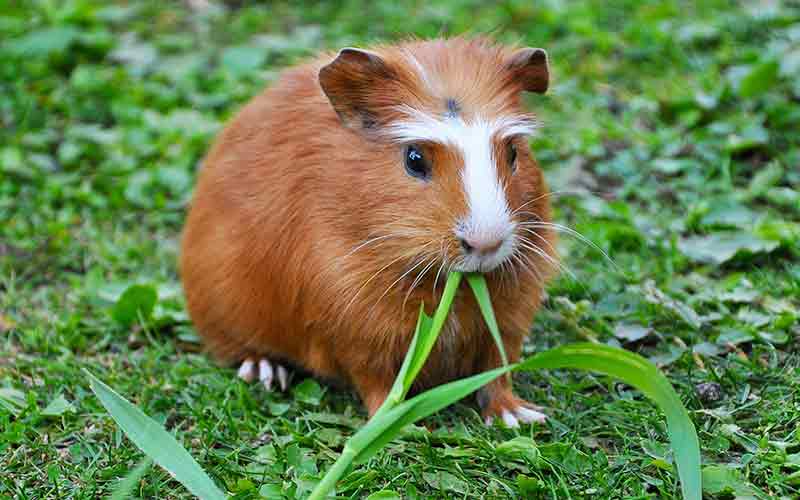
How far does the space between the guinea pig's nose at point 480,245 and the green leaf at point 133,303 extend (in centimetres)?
200

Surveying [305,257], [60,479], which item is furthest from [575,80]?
[60,479]

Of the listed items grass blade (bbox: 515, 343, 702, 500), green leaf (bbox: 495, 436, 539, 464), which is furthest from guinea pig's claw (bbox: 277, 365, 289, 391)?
grass blade (bbox: 515, 343, 702, 500)

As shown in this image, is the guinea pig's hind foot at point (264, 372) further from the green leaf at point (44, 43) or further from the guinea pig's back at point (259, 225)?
the green leaf at point (44, 43)

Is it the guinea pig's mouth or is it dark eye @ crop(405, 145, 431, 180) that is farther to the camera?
dark eye @ crop(405, 145, 431, 180)

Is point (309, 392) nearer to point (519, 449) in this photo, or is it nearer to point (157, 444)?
point (519, 449)

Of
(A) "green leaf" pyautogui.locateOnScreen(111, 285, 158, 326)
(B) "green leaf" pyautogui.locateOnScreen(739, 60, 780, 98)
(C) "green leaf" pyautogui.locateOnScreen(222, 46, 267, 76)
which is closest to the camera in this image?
(A) "green leaf" pyautogui.locateOnScreen(111, 285, 158, 326)

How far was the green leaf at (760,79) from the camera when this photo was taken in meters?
6.37

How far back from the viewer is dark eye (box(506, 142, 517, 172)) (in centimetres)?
384

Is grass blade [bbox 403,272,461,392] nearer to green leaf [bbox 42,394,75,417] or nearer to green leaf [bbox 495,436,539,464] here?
green leaf [bbox 495,436,539,464]

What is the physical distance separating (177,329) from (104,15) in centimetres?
354

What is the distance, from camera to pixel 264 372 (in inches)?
181

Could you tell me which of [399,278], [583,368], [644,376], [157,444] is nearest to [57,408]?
[157,444]

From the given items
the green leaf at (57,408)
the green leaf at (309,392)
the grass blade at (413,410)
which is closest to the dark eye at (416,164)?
the grass blade at (413,410)

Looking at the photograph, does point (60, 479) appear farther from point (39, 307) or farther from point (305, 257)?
point (39, 307)
